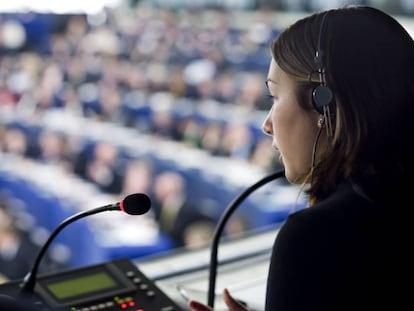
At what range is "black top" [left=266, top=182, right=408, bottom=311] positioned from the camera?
898 millimetres

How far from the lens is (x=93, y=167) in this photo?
7.99m

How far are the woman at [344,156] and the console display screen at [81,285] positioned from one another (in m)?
0.18

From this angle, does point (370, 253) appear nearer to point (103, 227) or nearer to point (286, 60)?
point (286, 60)

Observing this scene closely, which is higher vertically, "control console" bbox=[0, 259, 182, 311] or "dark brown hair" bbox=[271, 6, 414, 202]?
"dark brown hair" bbox=[271, 6, 414, 202]

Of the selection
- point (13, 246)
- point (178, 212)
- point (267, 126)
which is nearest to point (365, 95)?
point (267, 126)

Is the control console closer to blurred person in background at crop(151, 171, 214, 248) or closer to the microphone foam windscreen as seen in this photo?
the microphone foam windscreen

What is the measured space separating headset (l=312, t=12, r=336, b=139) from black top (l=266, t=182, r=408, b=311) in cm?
12

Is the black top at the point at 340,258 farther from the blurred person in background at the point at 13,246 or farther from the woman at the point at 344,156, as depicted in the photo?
the blurred person in background at the point at 13,246

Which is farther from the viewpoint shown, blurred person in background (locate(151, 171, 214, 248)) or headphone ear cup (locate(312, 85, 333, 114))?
blurred person in background (locate(151, 171, 214, 248))

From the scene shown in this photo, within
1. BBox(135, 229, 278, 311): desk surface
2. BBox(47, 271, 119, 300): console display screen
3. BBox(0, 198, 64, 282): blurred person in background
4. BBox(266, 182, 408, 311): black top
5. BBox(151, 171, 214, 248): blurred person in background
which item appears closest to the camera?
BBox(266, 182, 408, 311): black top

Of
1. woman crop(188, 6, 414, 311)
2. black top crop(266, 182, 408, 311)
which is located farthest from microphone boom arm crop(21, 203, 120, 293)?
black top crop(266, 182, 408, 311)

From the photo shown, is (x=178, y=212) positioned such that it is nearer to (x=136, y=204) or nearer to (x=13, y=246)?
(x=13, y=246)

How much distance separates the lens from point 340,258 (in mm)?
904

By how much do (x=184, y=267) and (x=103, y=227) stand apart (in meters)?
1.30
